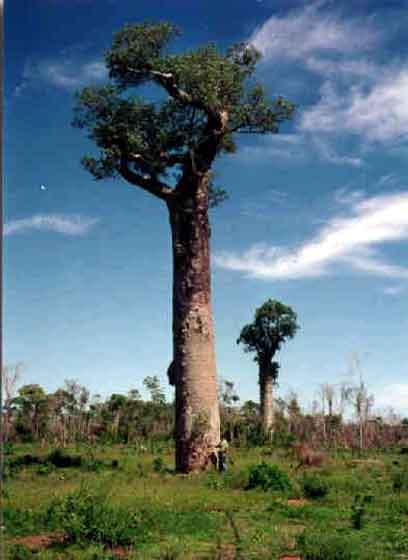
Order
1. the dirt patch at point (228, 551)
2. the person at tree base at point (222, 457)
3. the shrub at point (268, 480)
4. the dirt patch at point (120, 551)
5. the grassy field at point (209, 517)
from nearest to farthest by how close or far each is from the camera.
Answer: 1. the dirt patch at point (228, 551)
2. the dirt patch at point (120, 551)
3. the grassy field at point (209, 517)
4. the shrub at point (268, 480)
5. the person at tree base at point (222, 457)

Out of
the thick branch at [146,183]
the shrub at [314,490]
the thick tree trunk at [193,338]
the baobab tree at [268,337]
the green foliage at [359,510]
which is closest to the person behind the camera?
the green foliage at [359,510]

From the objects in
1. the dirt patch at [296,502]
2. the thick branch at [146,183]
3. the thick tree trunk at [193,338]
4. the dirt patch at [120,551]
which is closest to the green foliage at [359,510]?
the dirt patch at [296,502]

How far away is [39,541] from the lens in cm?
756

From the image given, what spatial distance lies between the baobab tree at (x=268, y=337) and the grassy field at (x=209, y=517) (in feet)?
70.1

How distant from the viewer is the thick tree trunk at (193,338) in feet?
51.4

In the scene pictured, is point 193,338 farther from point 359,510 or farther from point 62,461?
point 359,510

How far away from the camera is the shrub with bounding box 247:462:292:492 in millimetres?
12550

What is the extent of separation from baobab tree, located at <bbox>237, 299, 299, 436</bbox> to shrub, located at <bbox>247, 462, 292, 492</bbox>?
23.1 meters

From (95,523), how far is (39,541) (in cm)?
62

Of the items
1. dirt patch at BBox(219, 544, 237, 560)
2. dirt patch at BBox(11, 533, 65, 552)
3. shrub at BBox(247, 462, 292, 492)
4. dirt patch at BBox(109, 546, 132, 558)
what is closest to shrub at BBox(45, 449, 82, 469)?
shrub at BBox(247, 462, 292, 492)

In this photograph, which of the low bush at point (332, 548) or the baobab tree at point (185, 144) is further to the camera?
the baobab tree at point (185, 144)

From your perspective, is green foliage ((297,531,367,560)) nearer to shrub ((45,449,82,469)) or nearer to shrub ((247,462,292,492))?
shrub ((247,462,292,492))

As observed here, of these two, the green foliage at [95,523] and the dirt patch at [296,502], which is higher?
the green foliage at [95,523]

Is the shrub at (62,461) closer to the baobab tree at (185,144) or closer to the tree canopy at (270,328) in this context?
the baobab tree at (185,144)
